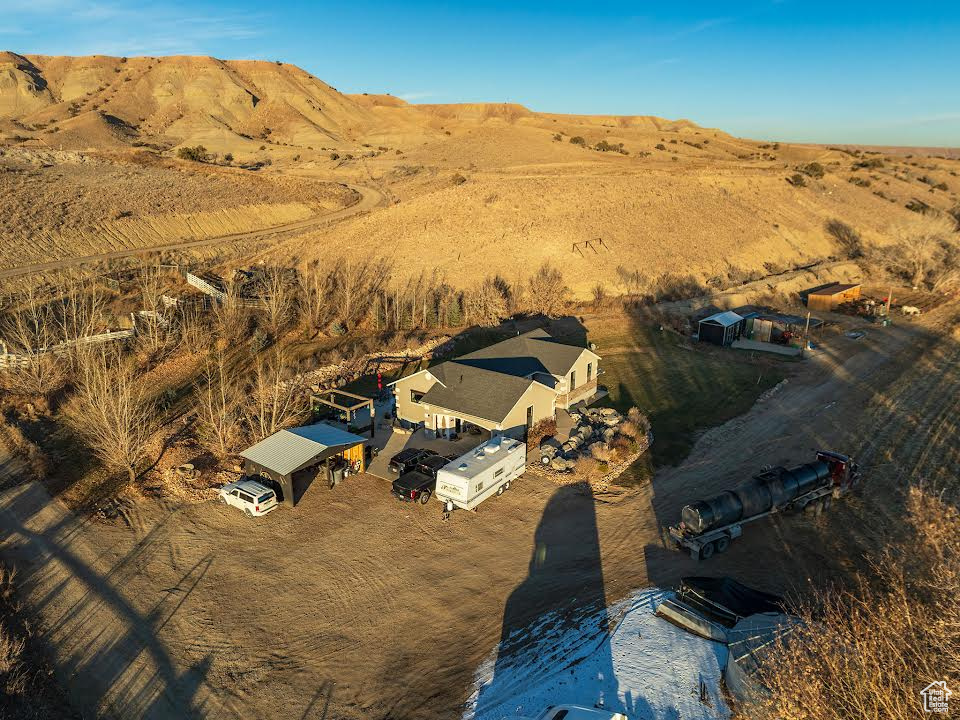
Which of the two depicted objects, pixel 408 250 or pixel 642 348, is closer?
pixel 642 348

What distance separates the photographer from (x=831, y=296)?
5219 centimetres

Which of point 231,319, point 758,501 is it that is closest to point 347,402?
point 231,319

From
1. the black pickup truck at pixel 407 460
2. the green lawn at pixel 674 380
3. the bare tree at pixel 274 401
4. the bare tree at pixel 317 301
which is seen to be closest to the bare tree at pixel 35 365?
the bare tree at pixel 274 401

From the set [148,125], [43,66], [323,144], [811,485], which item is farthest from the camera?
[43,66]

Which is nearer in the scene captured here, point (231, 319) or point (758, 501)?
point (758, 501)

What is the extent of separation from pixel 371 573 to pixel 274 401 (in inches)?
454

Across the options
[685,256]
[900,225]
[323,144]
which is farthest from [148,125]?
[900,225]

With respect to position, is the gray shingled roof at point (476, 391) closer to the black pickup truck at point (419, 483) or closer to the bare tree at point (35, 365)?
the black pickup truck at point (419, 483)

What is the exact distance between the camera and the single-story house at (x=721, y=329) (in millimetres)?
43094

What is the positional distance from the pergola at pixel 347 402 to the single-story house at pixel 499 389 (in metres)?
1.94

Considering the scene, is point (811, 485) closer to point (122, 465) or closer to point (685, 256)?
point (122, 465)

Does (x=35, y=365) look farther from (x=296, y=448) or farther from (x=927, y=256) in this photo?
(x=927, y=256)

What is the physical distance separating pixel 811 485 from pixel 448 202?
2143 inches

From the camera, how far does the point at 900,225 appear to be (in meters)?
78.4
